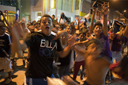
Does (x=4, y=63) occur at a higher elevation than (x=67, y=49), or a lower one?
lower

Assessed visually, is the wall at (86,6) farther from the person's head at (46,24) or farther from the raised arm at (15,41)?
the raised arm at (15,41)

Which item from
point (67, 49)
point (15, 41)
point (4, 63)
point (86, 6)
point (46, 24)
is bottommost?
point (4, 63)

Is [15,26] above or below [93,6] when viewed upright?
below

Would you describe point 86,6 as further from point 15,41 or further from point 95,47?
point 15,41

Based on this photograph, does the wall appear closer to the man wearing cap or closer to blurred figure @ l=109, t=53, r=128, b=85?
blurred figure @ l=109, t=53, r=128, b=85

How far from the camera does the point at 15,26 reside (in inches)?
56.4

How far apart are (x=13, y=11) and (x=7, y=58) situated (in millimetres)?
1811

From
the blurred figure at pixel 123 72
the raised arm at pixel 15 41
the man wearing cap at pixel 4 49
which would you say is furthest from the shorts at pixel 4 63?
the blurred figure at pixel 123 72

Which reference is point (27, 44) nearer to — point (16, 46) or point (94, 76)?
point (16, 46)

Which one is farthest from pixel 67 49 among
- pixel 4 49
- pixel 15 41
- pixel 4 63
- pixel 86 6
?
pixel 4 63

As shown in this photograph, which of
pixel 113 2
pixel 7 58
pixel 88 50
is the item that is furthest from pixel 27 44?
pixel 7 58

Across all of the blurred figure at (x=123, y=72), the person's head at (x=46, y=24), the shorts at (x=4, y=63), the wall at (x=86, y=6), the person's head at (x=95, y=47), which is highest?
the wall at (x=86, y=6)

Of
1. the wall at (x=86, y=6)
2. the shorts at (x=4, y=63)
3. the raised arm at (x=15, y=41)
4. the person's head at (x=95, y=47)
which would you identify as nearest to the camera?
the raised arm at (x=15, y=41)

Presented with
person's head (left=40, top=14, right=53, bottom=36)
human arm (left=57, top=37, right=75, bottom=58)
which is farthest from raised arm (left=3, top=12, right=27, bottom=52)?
human arm (left=57, top=37, right=75, bottom=58)
